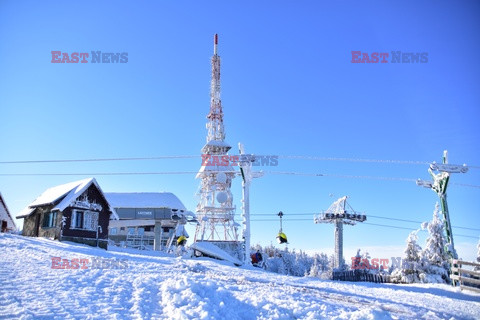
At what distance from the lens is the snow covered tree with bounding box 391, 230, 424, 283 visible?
109 ft

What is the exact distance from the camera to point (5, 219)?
117 ft

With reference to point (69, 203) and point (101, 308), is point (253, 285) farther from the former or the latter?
point (69, 203)

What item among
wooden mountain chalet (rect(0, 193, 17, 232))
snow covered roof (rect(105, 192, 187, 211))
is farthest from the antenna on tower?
wooden mountain chalet (rect(0, 193, 17, 232))

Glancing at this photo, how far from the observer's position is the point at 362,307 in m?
11.6

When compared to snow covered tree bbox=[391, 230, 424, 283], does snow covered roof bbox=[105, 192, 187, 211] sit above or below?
above

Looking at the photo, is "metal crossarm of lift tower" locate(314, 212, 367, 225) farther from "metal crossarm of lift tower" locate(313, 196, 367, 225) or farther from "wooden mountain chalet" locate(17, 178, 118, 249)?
"wooden mountain chalet" locate(17, 178, 118, 249)

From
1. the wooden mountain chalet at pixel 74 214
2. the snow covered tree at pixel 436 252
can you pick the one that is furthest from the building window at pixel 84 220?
the snow covered tree at pixel 436 252

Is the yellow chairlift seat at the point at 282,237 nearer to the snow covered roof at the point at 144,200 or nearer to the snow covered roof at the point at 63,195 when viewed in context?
the snow covered roof at the point at 63,195

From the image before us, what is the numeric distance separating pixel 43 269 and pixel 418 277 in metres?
30.4

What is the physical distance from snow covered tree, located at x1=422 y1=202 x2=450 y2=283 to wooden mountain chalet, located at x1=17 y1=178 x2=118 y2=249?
27288 mm

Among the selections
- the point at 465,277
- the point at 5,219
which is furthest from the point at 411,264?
the point at 5,219

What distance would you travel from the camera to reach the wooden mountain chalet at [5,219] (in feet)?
113

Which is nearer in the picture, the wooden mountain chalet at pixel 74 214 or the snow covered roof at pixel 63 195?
the wooden mountain chalet at pixel 74 214

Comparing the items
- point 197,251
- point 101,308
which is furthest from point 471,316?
point 197,251
